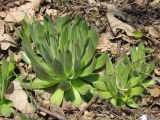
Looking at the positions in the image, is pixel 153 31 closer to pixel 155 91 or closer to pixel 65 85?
pixel 155 91

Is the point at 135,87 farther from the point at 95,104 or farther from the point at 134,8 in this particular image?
the point at 134,8

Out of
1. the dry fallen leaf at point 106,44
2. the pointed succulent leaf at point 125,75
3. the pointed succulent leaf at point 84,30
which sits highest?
the pointed succulent leaf at point 84,30

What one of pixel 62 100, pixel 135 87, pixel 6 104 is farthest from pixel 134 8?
pixel 6 104

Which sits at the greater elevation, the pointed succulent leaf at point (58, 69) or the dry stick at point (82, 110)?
the pointed succulent leaf at point (58, 69)

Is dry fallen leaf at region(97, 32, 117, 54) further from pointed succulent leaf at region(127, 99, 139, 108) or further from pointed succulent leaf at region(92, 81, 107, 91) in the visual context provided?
pointed succulent leaf at region(127, 99, 139, 108)

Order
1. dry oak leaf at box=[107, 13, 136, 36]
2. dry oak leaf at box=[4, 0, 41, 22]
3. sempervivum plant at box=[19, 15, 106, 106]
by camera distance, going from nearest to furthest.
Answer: sempervivum plant at box=[19, 15, 106, 106], dry oak leaf at box=[107, 13, 136, 36], dry oak leaf at box=[4, 0, 41, 22]

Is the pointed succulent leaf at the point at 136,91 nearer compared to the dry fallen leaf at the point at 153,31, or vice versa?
the pointed succulent leaf at the point at 136,91

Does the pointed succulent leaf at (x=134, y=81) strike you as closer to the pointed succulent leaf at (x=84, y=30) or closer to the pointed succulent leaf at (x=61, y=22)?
the pointed succulent leaf at (x=84, y=30)

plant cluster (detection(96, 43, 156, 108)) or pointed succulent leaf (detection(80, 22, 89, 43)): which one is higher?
pointed succulent leaf (detection(80, 22, 89, 43))

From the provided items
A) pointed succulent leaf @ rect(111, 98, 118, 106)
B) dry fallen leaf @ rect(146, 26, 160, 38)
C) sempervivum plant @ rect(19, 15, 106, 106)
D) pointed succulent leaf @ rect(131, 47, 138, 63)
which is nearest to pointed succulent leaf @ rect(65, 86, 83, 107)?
sempervivum plant @ rect(19, 15, 106, 106)

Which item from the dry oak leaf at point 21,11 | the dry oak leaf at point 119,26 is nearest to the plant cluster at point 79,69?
the dry oak leaf at point 119,26
